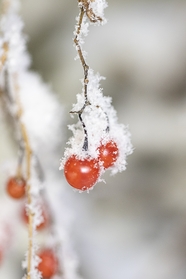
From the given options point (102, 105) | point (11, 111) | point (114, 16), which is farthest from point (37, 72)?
point (102, 105)

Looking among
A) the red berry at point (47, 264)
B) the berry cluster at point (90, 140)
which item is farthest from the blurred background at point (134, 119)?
the berry cluster at point (90, 140)

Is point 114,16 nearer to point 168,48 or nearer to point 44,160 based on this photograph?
point 168,48

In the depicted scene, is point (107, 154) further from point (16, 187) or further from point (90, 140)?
point (16, 187)

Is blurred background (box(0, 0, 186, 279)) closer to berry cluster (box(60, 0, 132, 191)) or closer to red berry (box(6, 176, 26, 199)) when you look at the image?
red berry (box(6, 176, 26, 199))

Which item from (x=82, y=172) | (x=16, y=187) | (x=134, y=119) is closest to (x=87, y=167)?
(x=82, y=172)

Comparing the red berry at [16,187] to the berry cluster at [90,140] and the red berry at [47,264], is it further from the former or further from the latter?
the berry cluster at [90,140]

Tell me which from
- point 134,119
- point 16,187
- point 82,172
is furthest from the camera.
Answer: point 134,119
